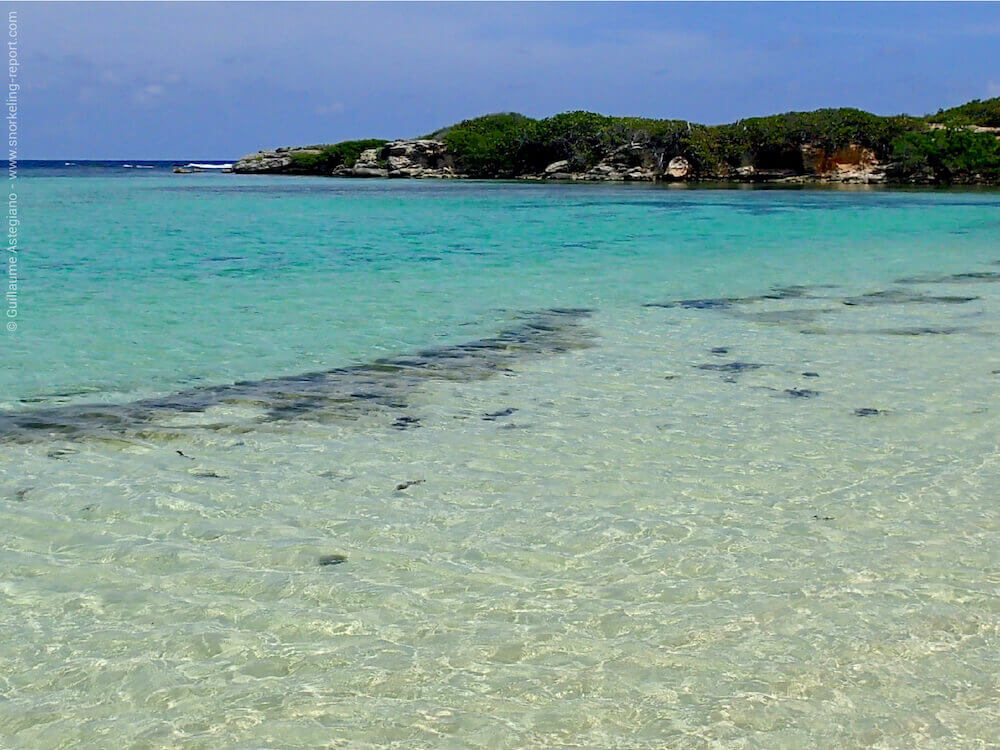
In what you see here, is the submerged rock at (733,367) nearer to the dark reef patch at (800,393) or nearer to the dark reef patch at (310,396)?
the dark reef patch at (800,393)

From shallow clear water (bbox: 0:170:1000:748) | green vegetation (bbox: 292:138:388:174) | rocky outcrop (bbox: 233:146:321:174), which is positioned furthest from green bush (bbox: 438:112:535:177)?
shallow clear water (bbox: 0:170:1000:748)

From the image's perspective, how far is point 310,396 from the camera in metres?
8.05

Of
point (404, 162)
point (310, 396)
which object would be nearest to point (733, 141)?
point (404, 162)

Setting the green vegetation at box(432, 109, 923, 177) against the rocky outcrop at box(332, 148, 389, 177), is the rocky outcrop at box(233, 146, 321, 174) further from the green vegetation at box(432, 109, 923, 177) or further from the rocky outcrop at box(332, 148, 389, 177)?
the green vegetation at box(432, 109, 923, 177)

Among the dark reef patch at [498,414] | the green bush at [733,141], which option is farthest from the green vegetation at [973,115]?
the dark reef patch at [498,414]

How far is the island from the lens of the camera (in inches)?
2552

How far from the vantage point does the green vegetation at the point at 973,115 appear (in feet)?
226

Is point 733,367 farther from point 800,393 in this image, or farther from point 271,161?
point 271,161

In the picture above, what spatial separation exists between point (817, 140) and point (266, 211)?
4930 cm

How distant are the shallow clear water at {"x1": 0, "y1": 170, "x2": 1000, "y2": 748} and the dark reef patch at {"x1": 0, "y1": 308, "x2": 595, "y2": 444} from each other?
2.0 inches

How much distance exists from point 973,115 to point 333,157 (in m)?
60.9

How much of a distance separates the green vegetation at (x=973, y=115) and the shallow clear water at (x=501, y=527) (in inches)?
2614

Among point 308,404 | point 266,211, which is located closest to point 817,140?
point 266,211

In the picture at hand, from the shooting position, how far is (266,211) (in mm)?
35906
